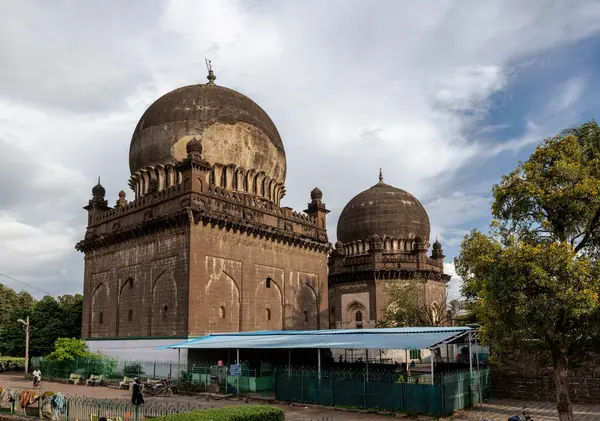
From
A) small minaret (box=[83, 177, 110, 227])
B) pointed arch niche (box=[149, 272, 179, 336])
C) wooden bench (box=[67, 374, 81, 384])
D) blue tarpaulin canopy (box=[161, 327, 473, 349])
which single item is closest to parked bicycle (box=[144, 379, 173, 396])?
blue tarpaulin canopy (box=[161, 327, 473, 349])

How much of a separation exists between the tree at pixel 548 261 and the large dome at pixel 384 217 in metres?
26.3

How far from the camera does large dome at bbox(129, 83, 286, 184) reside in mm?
29641

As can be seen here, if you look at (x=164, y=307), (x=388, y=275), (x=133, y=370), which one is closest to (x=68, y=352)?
(x=133, y=370)

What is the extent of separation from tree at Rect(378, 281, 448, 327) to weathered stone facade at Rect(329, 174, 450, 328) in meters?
0.38

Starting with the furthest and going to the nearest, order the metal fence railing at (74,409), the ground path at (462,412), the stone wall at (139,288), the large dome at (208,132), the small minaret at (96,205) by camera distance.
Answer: the small minaret at (96,205) < the large dome at (208,132) < the stone wall at (139,288) < the ground path at (462,412) < the metal fence railing at (74,409)

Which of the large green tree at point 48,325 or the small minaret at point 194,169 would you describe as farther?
the large green tree at point 48,325

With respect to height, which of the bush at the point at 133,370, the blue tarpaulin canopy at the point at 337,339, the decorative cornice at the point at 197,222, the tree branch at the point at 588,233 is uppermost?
Result: the decorative cornice at the point at 197,222

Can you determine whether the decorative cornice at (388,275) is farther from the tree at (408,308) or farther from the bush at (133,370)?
the bush at (133,370)

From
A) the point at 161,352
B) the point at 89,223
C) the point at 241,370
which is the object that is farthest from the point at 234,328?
the point at 89,223

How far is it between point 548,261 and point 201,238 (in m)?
16.2

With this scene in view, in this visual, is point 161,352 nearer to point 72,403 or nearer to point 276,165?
point 72,403

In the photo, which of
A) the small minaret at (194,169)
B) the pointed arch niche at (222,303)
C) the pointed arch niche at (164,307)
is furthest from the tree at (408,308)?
the small minaret at (194,169)

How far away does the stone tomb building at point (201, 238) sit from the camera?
2600cm

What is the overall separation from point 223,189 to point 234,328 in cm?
680
